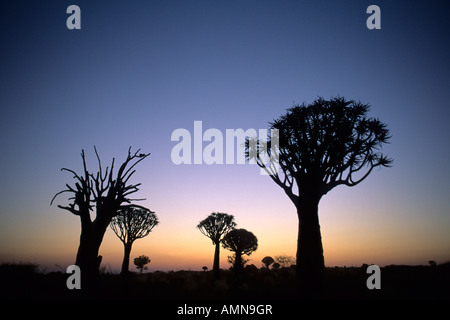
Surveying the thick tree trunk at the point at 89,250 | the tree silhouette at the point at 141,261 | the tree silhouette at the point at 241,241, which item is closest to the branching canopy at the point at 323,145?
the thick tree trunk at the point at 89,250

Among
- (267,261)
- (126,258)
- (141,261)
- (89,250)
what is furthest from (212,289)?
(267,261)

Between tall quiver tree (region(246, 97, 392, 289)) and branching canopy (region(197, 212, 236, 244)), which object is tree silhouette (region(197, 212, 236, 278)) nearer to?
branching canopy (region(197, 212, 236, 244))

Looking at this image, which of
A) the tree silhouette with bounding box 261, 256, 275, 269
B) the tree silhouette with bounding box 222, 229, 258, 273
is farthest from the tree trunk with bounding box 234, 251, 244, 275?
the tree silhouette with bounding box 261, 256, 275, 269

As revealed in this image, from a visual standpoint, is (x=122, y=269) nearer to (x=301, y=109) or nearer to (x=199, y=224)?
(x=199, y=224)

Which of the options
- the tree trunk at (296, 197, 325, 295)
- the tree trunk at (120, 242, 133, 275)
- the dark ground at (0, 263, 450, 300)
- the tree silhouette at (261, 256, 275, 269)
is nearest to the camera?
the dark ground at (0, 263, 450, 300)

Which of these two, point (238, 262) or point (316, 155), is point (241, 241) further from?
point (316, 155)

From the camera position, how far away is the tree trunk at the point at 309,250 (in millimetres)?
10245

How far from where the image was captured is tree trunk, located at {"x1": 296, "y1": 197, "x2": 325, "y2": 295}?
10.2 meters

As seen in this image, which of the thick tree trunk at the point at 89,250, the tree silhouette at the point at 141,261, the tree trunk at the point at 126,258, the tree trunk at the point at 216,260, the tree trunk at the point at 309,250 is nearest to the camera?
the thick tree trunk at the point at 89,250

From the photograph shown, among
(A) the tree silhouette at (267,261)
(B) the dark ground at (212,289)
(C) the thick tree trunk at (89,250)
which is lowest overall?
(A) the tree silhouette at (267,261)

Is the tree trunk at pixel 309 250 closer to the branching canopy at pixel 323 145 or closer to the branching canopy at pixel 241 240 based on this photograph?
the branching canopy at pixel 323 145

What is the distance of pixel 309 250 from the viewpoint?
1071cm

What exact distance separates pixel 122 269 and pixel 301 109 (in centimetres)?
2064
